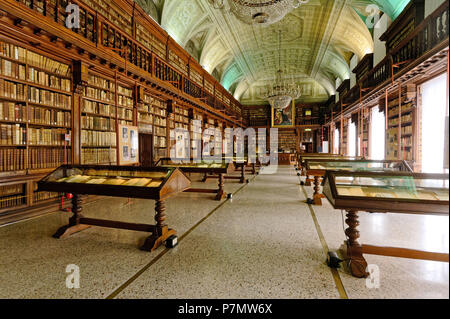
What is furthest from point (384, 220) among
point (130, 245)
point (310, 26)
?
point (310, 26)

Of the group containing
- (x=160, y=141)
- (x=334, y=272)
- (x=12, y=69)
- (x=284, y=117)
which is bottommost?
(x=334, y=272)

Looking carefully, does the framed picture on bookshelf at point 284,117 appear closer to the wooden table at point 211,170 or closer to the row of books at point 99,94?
the wooden table at point 211,170

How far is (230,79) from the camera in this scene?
54.4 feet

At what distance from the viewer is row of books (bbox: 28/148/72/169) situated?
3.81 meters

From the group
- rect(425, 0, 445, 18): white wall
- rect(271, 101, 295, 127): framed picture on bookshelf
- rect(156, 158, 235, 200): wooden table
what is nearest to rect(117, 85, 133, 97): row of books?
rect(156, 158, 235, 200): wooden table

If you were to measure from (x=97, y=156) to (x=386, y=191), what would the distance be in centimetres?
538

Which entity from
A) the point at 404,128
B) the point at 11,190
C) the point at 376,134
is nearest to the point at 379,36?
the point at 376,134

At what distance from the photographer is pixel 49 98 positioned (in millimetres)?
4062

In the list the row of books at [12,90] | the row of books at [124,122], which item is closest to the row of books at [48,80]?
the row of books at [12,90]

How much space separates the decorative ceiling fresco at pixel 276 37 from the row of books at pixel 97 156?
5108 mm

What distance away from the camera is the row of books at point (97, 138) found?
15.7ft

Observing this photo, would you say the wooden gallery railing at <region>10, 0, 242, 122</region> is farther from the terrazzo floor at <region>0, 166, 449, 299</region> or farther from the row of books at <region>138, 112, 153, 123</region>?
the terrazzo floor at <region>0, 166, 449, 299</region>

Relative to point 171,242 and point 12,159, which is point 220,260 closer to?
point 171,242

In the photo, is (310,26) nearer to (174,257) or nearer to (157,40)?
(157,40)
